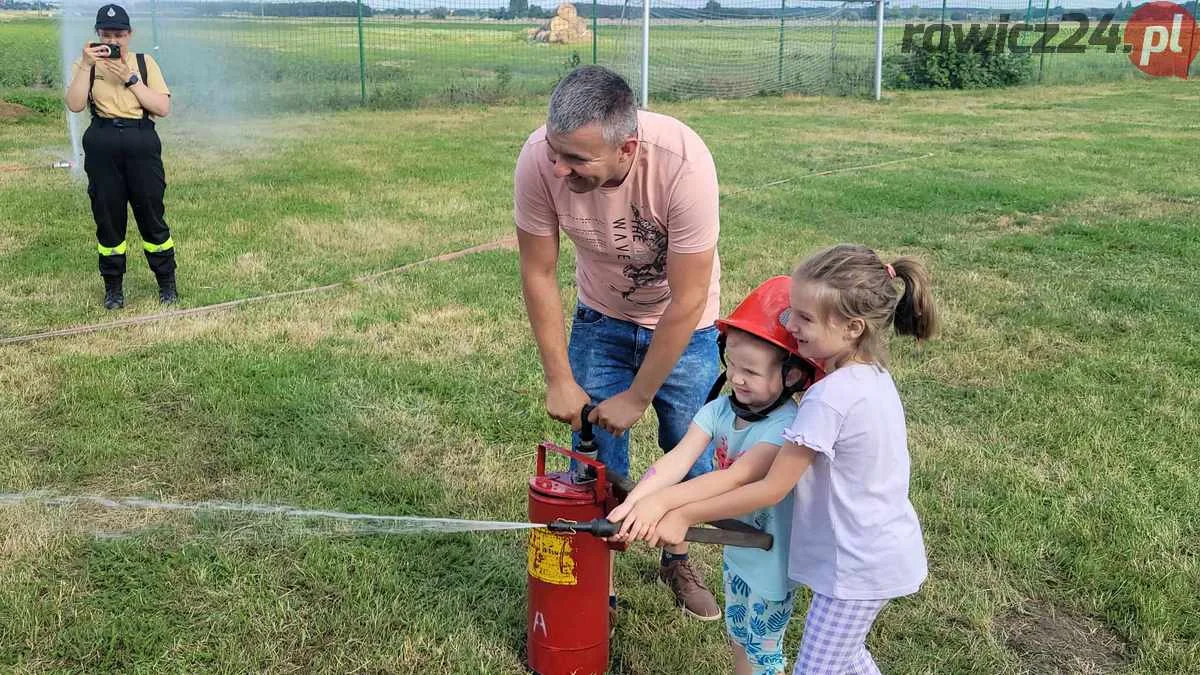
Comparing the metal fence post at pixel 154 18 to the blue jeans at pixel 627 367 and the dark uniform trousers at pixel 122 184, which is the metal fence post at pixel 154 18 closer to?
the dark uniform trousers at pixel 122 184

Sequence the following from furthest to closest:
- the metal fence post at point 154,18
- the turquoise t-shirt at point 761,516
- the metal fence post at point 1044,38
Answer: the metal fence post at point 1044,38 < the metal fence post at point 154,18 < the turquoise t-shirt at point 761,516

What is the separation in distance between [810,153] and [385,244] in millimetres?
7356

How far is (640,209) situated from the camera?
2725 millimetres

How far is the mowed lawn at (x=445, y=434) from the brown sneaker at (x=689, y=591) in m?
0.06

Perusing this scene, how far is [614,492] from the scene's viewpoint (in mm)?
2723

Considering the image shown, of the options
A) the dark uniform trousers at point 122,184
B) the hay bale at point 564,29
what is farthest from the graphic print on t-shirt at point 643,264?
the hay bale at point 564,29

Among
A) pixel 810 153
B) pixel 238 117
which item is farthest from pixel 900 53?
pixel 238 117

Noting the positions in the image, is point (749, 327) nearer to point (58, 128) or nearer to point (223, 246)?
point (223, 246)

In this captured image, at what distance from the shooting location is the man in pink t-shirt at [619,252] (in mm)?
2420

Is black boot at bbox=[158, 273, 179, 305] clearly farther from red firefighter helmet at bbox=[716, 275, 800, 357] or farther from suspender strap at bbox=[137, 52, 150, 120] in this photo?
red firefighter helmet at bbox=[716, 275, 800, 357]

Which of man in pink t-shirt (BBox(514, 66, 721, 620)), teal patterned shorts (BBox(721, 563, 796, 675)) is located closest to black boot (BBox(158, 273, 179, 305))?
man in pink t-shirt (BBox(514, 66, 721, 620))

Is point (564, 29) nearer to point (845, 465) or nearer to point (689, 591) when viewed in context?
point (689, 591)

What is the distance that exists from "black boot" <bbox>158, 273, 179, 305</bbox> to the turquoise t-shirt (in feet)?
15.8

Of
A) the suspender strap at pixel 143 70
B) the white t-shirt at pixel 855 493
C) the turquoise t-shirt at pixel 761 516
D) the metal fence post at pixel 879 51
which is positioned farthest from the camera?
the metal fence post at pixel 879 51
